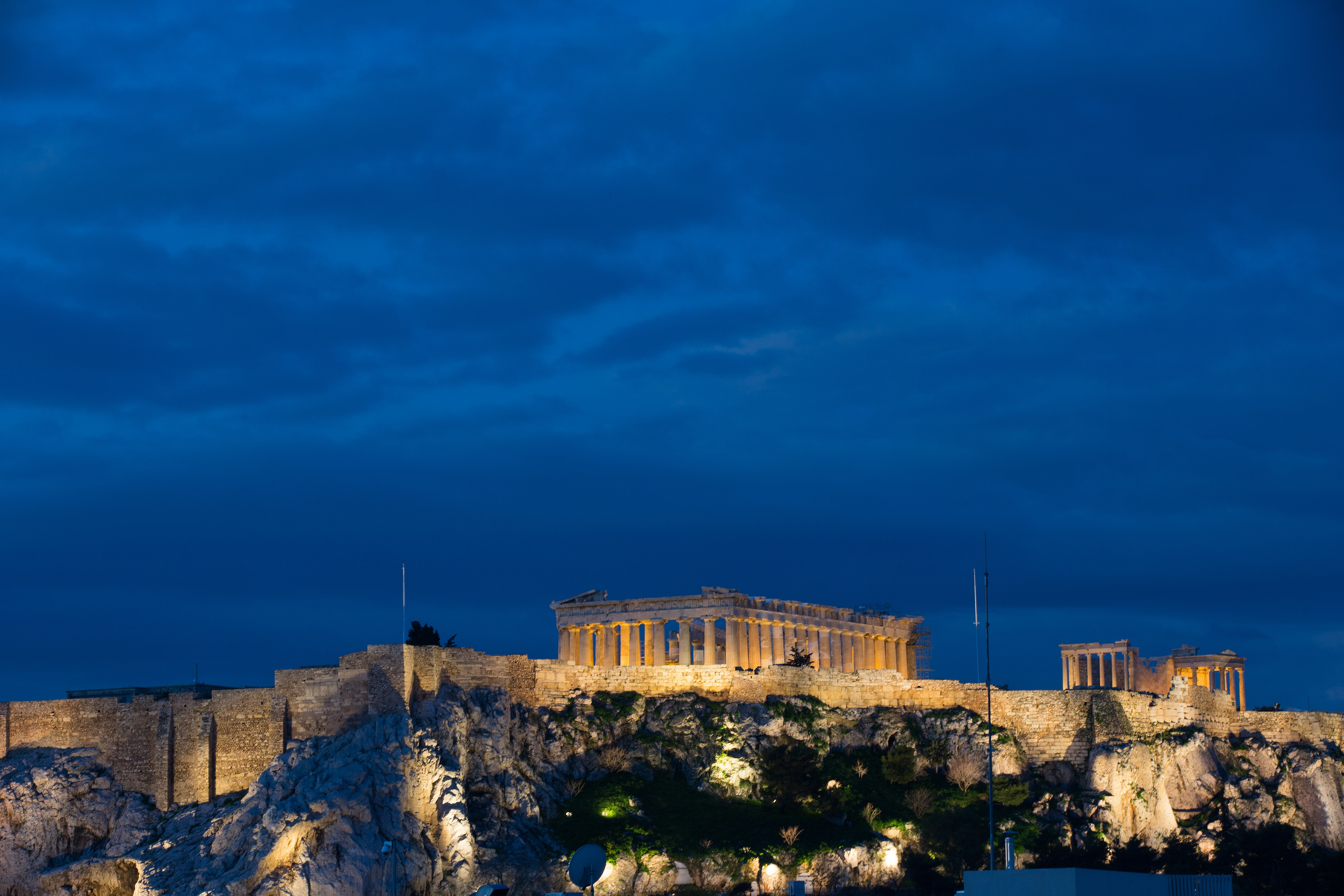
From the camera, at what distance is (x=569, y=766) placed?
8750 centimetres

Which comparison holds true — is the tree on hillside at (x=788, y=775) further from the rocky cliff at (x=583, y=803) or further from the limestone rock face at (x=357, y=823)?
the limestone rock face at (x=357, y=823)

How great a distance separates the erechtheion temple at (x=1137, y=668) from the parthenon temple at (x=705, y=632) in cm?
1923

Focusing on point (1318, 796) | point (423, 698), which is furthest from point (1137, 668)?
point (423, 698)

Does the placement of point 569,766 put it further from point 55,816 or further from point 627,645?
point 55,816

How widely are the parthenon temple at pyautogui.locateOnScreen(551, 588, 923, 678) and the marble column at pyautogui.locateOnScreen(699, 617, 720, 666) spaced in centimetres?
5

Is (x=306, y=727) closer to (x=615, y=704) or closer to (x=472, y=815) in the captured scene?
(x=472, y=815)

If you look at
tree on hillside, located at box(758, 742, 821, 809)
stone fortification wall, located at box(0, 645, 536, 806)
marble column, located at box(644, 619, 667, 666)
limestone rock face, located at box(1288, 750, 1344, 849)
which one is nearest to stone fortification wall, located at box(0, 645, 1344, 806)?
stone fortification wall, located at box(0, 645, 536, 806)

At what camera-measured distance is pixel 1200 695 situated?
105 m

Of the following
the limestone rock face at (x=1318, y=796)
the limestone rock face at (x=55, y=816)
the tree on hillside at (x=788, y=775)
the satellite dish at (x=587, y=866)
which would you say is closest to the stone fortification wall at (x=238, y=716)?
the limestone rock face at (x=55, y=816)

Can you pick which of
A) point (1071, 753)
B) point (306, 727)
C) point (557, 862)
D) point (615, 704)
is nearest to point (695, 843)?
point (557, 862)

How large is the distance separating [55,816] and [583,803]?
28.8 m

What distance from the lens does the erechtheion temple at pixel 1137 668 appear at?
122500 millimetres

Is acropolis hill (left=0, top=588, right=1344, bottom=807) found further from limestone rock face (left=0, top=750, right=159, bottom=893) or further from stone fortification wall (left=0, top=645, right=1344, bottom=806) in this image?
limestone rock face (left=0, top=750, right=159, bottom=893)

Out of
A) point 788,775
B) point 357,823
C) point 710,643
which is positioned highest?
point 710,643
